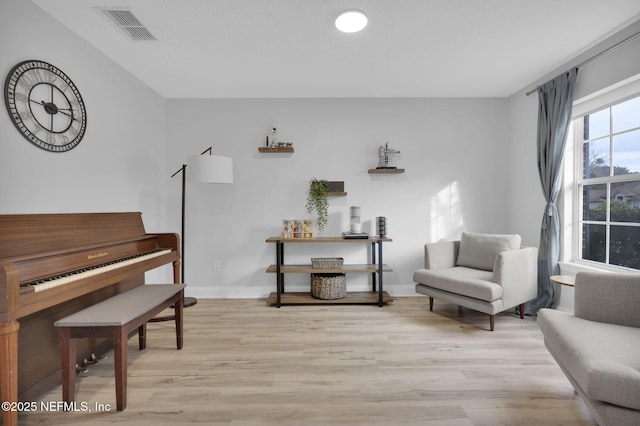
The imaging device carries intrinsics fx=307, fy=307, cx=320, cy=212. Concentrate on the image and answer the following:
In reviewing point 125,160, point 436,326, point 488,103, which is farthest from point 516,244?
point 125,160

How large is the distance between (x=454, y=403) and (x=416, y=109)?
314 cm

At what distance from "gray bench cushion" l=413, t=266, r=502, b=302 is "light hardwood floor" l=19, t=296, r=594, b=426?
316 mm

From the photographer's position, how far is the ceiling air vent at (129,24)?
2113 millimetres

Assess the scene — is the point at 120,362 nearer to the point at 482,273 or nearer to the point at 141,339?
the point at 141,339

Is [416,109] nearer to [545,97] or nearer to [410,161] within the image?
[410,161]

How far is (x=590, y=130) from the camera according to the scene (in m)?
2.91

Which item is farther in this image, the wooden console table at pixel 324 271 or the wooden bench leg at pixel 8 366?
the wooden console table at pixel 324 271

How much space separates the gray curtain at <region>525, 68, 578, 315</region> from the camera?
2.92m

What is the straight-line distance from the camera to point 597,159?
2.84m

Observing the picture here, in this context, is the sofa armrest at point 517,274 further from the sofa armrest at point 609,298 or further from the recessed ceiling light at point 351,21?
the recessed ceiling light at point 351,21

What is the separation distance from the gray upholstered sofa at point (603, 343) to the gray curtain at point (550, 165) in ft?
4.44

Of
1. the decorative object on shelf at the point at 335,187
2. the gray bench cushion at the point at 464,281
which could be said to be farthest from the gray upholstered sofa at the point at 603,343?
the decorative object on shelf at the point at 335,187

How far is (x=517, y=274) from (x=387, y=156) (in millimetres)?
1812

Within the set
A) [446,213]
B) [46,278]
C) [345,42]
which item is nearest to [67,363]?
[46,278]
